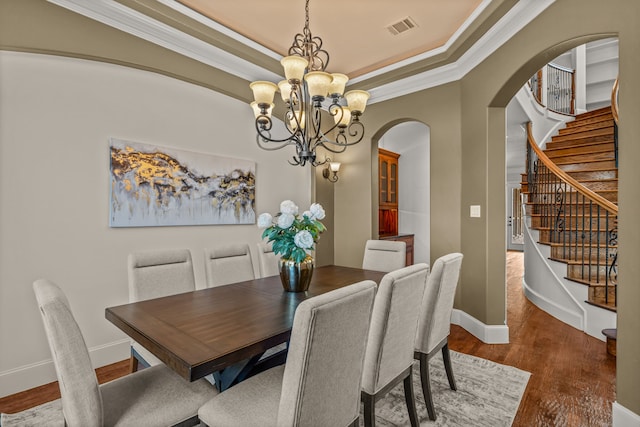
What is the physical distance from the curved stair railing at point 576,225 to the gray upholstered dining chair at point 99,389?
12.3ft

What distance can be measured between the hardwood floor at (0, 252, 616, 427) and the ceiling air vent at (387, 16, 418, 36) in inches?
118

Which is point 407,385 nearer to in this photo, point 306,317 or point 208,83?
point 306,317

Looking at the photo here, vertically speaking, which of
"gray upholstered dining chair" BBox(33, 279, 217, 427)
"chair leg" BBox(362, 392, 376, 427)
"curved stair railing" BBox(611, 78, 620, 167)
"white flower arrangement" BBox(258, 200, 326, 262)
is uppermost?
"curved stair railing" BBox(611, 78, 620, 167)

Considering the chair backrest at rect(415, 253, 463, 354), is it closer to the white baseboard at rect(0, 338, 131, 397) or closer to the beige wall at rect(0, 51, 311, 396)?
the beige wall at rect(0, 51, 311, 396)

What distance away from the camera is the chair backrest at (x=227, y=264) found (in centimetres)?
250

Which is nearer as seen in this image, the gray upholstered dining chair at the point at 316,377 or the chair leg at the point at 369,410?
the gray upholstered dining chair at the point at 316,377

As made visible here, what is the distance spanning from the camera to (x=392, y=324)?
1.50m

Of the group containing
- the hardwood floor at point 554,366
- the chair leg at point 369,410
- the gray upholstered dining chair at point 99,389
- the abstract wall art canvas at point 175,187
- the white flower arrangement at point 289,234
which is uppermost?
the abstract wall art canvas at point 175,187

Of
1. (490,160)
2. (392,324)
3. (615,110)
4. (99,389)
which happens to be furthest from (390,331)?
(615,110)

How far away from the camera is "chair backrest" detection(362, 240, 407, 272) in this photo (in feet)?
9.86

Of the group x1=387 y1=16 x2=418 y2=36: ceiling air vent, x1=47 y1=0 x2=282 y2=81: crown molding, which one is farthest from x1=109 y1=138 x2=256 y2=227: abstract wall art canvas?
x1=387 y1=16 x2=418 y2=36: ceiling air vent

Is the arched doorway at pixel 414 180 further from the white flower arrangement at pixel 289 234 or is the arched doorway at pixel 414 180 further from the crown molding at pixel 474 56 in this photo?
the white flower arrangement at pixel 289 234

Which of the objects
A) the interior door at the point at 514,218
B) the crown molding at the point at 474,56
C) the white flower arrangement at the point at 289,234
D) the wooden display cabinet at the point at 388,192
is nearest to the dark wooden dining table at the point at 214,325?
the white flower arrangement at the point at 289,234

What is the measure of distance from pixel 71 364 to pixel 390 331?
1237mm
